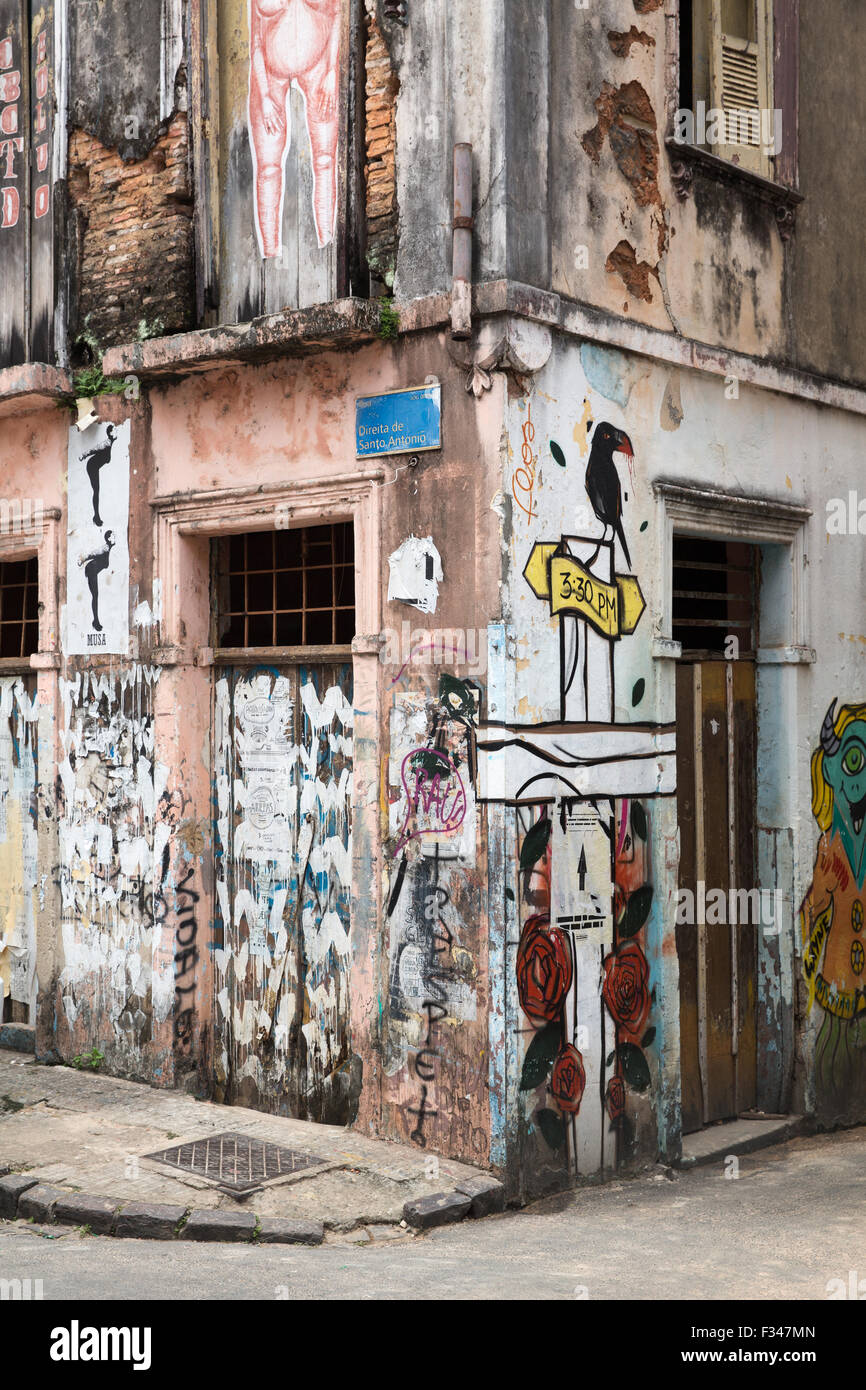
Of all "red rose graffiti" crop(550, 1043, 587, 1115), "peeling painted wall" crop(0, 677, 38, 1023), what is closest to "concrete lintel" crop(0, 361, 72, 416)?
"peeling painted wall" crop(0, 677, 38, 1023)

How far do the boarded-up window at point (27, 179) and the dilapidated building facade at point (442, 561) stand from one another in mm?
32

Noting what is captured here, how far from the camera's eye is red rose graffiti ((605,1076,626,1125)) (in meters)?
6.98

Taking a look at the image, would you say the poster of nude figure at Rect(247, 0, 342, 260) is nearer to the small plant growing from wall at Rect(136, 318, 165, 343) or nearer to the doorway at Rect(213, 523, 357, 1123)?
the small plant growing from wall at Rect(136, 318, 165, 343)

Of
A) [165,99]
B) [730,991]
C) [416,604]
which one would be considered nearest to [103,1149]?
[416,604]

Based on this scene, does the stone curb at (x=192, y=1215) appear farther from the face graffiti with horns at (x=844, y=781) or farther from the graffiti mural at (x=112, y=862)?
the face graffiti with horns at (x=844, y=781)

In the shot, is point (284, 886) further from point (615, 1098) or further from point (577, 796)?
point (615, 1098)

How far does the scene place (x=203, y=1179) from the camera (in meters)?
6.50

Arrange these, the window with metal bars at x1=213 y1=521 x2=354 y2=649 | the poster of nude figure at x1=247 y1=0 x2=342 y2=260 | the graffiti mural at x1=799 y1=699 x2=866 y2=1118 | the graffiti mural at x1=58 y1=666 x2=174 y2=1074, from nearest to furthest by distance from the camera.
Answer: the poster of nude figure at x1=247 y1=0 x2=342 y2=260 < the window with metal bars at x1=213 y1=521 x2=354 y2=649 < the graffiti mural at x1=58 y1=666 x2=174 y2=1074 < the graffiti mural at x1=799 y1=699 x2=866 y2=1118

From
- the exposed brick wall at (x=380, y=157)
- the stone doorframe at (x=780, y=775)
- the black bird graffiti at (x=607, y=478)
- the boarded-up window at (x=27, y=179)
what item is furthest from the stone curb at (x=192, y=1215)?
the boarded-up window at (x=27, y=179)

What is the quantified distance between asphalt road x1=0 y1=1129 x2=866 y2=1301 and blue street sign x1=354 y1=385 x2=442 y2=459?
3.57 metres

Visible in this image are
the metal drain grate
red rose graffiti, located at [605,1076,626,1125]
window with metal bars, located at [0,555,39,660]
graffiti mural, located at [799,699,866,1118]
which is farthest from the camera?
window with metal bars, located at [0,555,39,660]

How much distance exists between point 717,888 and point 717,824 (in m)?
0.37

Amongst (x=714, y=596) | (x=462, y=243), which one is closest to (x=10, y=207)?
(x=462, y=243)

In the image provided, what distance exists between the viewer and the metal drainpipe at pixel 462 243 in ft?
21.4
